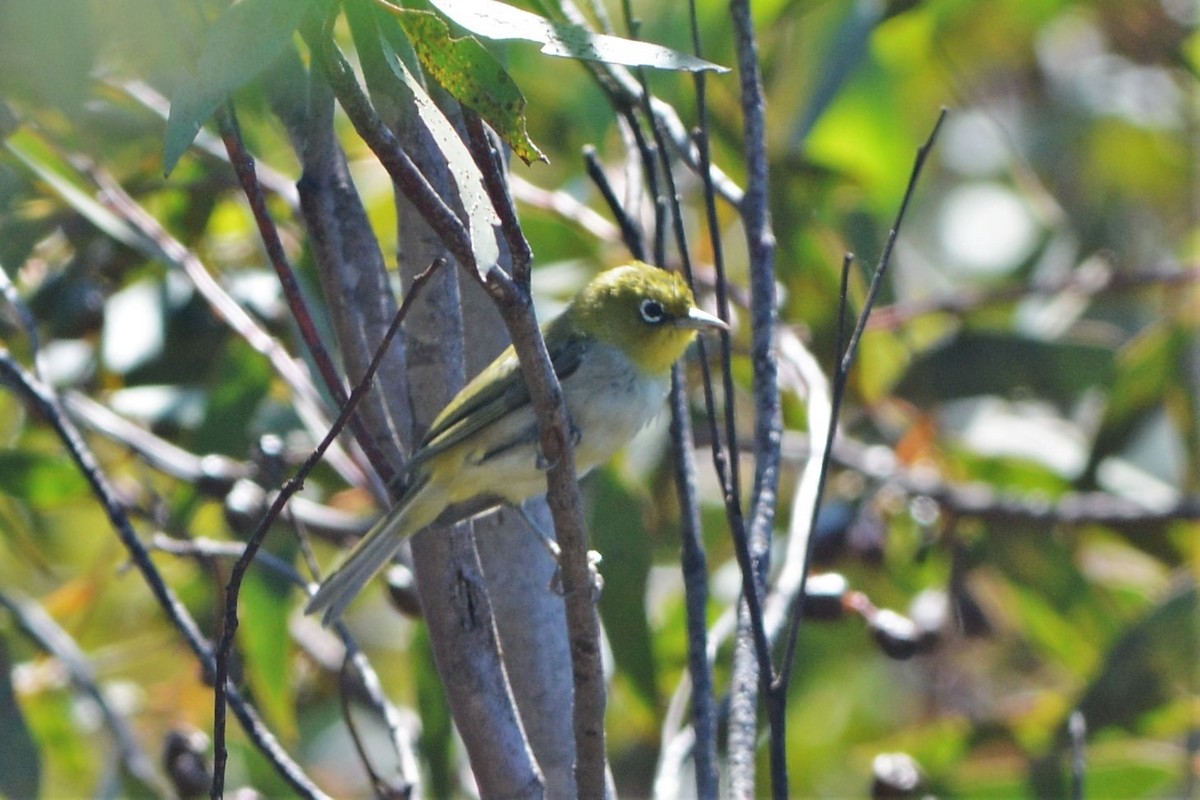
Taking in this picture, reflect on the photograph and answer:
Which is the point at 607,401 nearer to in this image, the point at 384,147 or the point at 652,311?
the point at 652,311

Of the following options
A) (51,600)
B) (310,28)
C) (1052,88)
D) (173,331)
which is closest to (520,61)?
(173,331)

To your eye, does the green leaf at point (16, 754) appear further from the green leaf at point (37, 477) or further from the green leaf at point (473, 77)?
the green leaf at point (473, 77)

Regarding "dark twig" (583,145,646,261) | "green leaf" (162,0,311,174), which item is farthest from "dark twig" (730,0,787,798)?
"green leaf" (162,0,311,174)

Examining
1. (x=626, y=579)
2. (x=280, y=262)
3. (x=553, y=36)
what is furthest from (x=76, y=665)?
(x=553, y=36)

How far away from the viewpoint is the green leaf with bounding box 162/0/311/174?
1310 millimetres

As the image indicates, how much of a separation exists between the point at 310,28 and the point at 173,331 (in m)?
2.45

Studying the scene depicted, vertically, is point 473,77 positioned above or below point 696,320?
below

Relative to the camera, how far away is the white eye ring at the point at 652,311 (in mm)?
2707

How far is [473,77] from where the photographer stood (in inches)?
53.2

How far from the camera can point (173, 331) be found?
3654 millimetres

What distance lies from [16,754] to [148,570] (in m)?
1.29

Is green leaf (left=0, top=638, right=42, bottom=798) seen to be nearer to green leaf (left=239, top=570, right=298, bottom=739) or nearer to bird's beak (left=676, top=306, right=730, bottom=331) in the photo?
green leaf (left=239, top=570, right=298, bottom=739)

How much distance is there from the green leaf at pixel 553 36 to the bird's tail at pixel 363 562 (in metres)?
1.03

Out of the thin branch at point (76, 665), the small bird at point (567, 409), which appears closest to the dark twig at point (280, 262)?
the small bird at point (567, 409)
